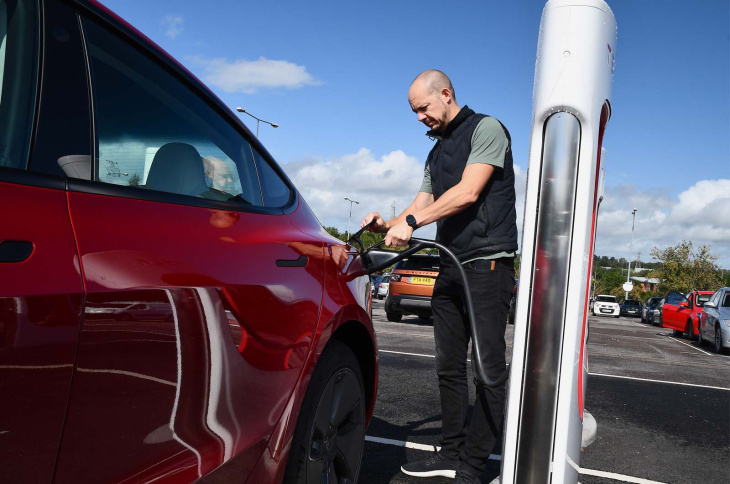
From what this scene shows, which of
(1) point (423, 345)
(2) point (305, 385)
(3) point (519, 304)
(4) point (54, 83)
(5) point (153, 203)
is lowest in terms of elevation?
(1) point (423, 345)

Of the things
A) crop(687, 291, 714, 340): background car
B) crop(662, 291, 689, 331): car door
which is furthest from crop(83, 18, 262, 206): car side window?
crop(662, 291, 689, 331): car door

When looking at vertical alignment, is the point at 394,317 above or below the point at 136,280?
below

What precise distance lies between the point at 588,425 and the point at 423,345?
4.85m

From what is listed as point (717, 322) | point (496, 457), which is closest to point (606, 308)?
point (717, 322)

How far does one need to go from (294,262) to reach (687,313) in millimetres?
16556

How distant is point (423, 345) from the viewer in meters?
8.97

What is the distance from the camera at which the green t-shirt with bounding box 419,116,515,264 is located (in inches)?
117

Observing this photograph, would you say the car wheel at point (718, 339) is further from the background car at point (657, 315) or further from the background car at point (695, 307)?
the background car at point (657, 315)

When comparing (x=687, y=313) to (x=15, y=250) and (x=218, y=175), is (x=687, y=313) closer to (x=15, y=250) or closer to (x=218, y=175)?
(x=218, y=175)

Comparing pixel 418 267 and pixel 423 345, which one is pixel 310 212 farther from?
pixel 418 267

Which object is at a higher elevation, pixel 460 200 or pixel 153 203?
pixel 460 200

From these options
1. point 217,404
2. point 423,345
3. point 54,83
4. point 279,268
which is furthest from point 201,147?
point 423,345

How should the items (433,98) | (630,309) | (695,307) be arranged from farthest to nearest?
(630,309) < (695,307) < (433,98)

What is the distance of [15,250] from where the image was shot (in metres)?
1.01
